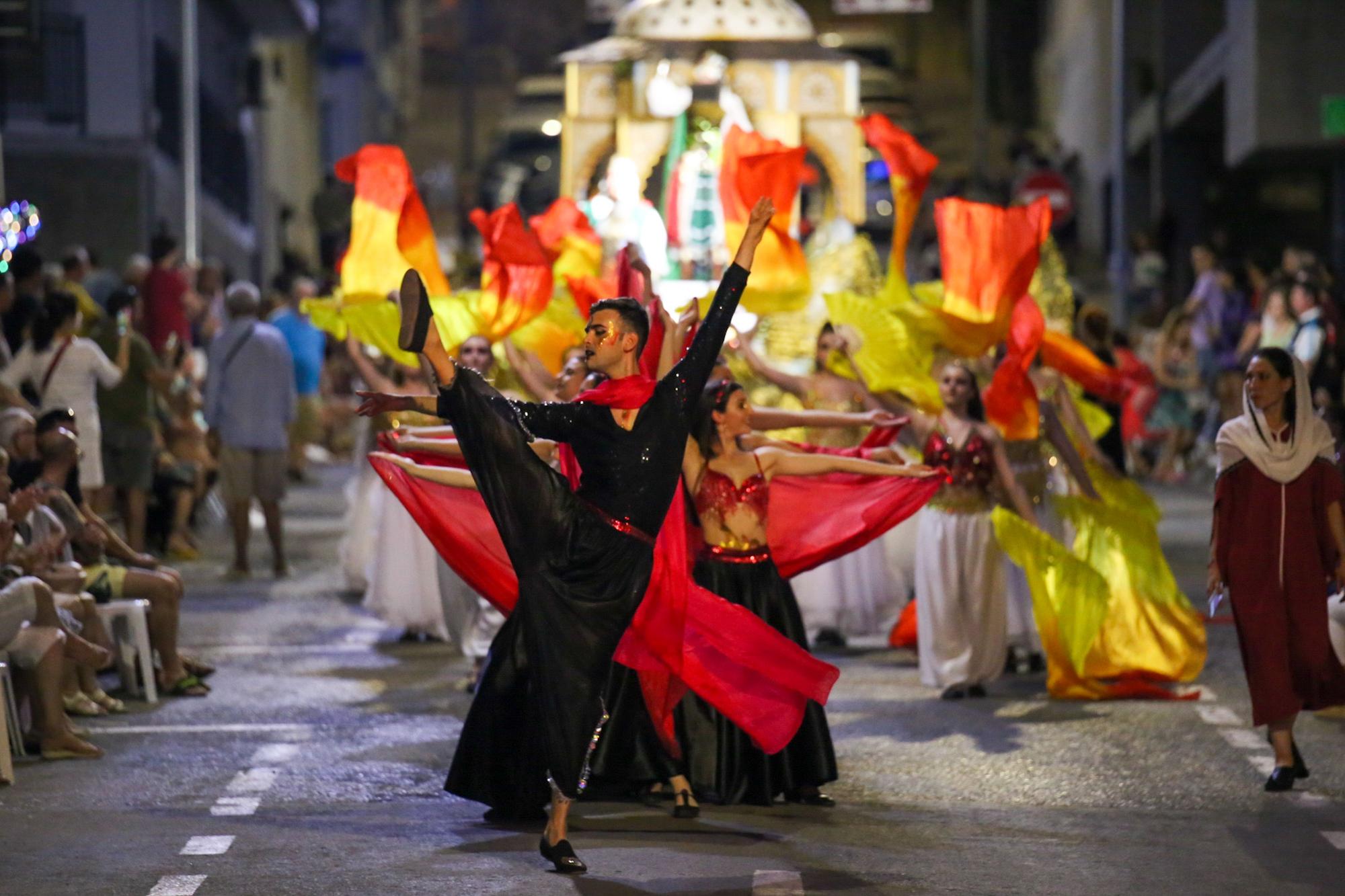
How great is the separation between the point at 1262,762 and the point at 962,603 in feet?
7.10

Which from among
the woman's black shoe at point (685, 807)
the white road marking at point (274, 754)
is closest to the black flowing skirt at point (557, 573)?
the woman's black shoe at point (685, 807)

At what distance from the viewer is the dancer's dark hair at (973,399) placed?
36.5 ft

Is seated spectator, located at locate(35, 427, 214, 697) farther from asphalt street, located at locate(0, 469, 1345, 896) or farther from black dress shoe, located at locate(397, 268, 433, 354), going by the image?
black dress shoe, located at locate(397, 268, 433, 354)

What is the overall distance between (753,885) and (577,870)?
0.58 meters

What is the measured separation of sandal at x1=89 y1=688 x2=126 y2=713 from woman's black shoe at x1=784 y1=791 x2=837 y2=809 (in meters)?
3.60

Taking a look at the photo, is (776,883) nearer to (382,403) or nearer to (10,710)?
(382,403)

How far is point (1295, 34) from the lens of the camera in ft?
77.0

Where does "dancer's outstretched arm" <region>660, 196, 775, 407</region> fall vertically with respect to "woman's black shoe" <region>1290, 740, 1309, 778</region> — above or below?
above

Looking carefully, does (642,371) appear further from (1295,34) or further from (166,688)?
(1295,34)

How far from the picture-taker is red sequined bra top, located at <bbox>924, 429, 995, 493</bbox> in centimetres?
1110

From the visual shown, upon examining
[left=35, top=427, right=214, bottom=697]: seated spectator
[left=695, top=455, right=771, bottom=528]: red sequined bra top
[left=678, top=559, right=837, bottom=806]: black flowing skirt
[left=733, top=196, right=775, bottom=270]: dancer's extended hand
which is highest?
→ [left=733, top=196, right=775, bottom=270]: dancer's extended hand

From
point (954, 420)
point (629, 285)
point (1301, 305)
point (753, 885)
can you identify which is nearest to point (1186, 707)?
point (954, 420)

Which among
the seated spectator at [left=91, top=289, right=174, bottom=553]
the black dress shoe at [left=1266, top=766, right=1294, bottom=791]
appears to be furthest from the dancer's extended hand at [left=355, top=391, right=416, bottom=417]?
the seated spectator at [left=91, top=289, right=174, bottom=553]

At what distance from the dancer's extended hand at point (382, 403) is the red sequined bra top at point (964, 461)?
4.17 meters
